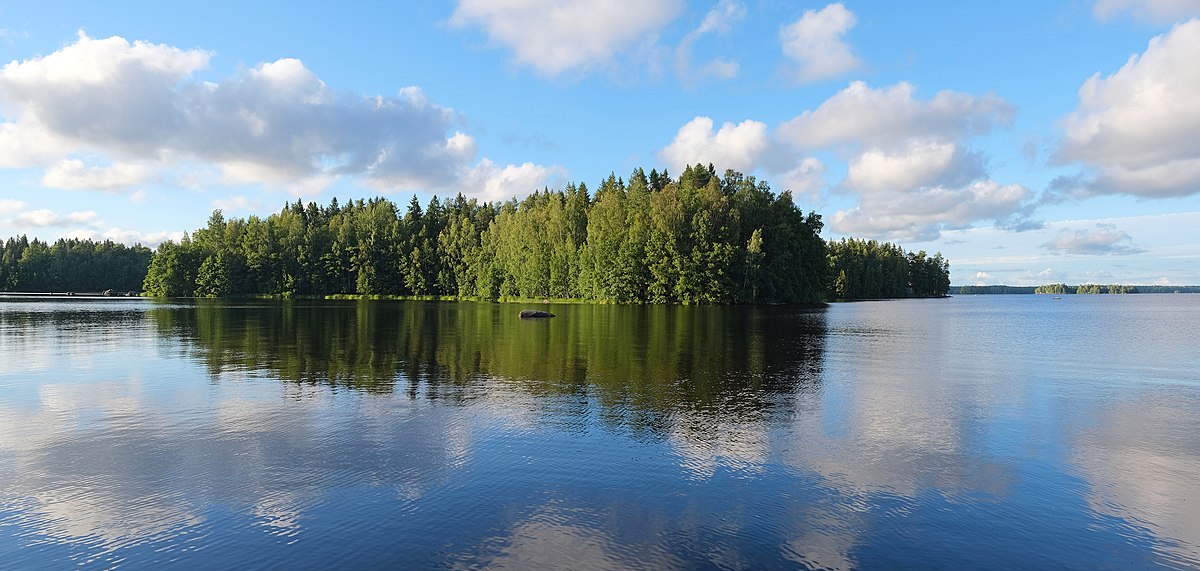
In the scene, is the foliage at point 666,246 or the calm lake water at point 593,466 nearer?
the calm lake water at point 593,466

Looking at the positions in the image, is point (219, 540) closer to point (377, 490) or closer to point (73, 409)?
point (377, 490)

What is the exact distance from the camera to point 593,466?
17.9m

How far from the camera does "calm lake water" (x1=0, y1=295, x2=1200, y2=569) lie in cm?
1266

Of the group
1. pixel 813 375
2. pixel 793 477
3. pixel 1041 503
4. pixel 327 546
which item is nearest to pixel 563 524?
pixel 327 546

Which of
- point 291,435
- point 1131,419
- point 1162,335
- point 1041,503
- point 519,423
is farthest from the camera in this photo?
point 1162,335

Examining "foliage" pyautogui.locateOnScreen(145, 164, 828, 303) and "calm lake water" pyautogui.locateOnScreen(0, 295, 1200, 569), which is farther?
"foliage" pyautogui.locateOnScreen(145, 164, 828, 303)

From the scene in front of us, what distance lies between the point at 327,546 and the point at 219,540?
88.8 inches

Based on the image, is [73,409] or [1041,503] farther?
[73,409]

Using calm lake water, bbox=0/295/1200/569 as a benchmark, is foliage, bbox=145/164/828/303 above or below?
above

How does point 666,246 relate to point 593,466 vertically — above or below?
above

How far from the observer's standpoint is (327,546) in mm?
12578

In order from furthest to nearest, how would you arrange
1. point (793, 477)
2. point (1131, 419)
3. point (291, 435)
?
1. point (1131, 419)
2. point (291, 435)
3. point (793, 477)

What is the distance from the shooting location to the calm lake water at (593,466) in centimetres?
1266

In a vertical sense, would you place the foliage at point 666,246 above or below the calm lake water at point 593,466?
above
